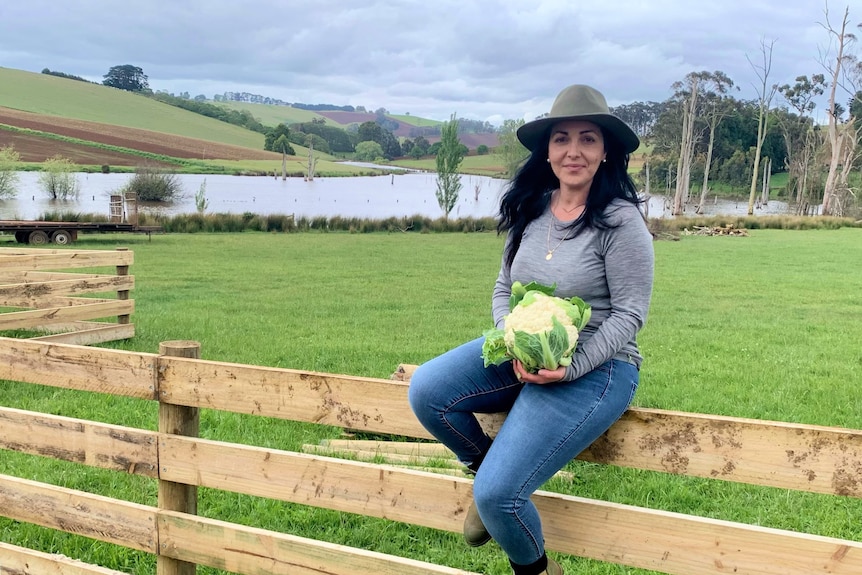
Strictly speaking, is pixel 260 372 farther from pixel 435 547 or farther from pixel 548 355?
pixel 435 547

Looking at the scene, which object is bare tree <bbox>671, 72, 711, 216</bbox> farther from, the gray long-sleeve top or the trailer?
the gray long-sleeve top

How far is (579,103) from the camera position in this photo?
2629 millimetres

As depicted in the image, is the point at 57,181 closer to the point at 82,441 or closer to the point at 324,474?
the point at 82,441

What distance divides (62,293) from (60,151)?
51.9 metres

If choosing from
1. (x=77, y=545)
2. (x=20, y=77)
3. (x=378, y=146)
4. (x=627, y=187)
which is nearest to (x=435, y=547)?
(x=77, y=545)

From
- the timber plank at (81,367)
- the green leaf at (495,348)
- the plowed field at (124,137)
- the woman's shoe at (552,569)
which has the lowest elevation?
the woman's shoe at (552,569)

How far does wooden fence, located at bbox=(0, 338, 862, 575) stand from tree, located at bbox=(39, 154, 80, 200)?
4197cm

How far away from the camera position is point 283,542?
278 centimetres

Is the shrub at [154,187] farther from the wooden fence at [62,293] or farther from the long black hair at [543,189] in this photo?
the long black hair at [543,189]

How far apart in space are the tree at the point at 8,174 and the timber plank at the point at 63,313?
32.7 meters

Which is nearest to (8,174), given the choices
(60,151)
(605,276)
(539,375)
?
(60,151)

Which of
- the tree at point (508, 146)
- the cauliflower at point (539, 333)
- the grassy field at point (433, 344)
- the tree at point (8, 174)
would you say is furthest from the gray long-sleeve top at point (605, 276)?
the tree at point (508, 146)

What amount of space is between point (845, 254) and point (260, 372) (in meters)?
26.4

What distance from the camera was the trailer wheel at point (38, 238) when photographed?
79.0 ft
